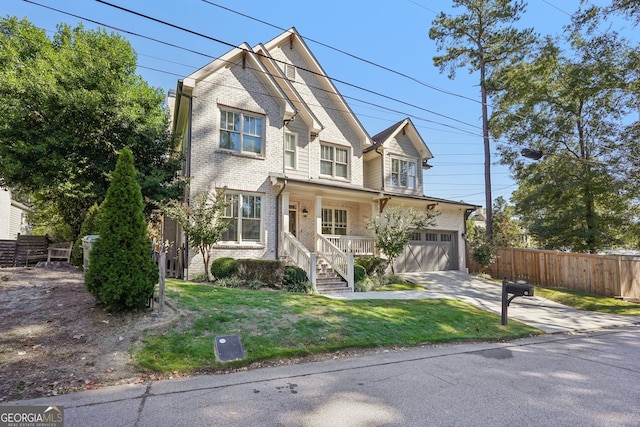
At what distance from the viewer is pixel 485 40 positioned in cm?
2041

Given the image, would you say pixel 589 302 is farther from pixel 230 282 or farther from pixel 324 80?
pixel 324 80

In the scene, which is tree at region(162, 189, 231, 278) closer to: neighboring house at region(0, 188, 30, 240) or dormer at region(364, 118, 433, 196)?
dormer at region(364, 118, 433, 196)

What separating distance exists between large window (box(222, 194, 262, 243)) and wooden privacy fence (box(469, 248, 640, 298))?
13124mm

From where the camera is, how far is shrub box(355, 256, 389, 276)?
48.0 ft

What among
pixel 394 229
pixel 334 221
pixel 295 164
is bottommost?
pixel 394 229

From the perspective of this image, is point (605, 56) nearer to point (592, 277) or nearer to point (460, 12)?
point (460, 12)

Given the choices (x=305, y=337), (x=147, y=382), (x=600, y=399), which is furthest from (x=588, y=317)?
(x=147, y=382)

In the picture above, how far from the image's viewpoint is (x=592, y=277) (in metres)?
15.1

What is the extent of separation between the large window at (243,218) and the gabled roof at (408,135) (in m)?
8.32

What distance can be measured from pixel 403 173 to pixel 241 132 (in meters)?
9.85

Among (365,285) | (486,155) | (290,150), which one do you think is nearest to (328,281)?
(365,285)

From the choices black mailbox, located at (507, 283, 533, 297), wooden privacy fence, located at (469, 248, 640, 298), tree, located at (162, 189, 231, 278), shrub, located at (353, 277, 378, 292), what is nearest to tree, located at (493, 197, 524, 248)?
wooden privacy fence, located at (469, 248, 640, 298)

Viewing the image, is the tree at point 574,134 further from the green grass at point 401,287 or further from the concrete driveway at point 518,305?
the green grass at point 401,287

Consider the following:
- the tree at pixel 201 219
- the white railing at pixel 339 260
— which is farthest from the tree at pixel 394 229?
the tree at pixel 201 219
